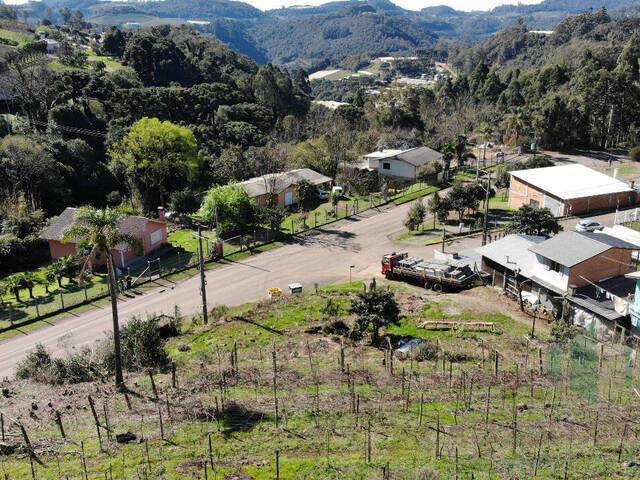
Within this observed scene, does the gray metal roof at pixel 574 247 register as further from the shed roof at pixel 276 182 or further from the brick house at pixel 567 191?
the shed roof at pixel 276 182

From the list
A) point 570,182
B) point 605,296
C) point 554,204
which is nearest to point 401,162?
point 570,182

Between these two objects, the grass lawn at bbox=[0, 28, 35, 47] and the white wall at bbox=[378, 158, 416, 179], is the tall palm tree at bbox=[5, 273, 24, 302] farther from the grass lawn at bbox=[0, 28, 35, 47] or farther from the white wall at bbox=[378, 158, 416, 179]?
the grass lawn at bbox=[0, 28, 35, 47]

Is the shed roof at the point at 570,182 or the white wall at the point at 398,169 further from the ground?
the shed roof at the point at 570,182

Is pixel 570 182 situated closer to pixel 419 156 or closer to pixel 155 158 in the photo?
pixel 419 156

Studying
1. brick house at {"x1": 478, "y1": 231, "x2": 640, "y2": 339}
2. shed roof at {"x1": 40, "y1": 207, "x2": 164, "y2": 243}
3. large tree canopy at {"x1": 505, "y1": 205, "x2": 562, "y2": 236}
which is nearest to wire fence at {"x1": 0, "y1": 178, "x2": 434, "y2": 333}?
shed roof at {"x1": 40, "y1": 207, "x2": 164, "y2": 243}

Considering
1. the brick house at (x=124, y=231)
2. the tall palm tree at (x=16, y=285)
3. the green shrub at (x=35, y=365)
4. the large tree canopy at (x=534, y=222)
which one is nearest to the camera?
the green shrub at (x=35, y=365)

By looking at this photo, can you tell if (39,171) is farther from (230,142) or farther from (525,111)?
(525,111)

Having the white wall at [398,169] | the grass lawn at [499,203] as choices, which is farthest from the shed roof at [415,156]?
the grass lawn at [499,203]

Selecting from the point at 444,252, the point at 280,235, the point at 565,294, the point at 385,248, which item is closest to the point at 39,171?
the point at 280,235
